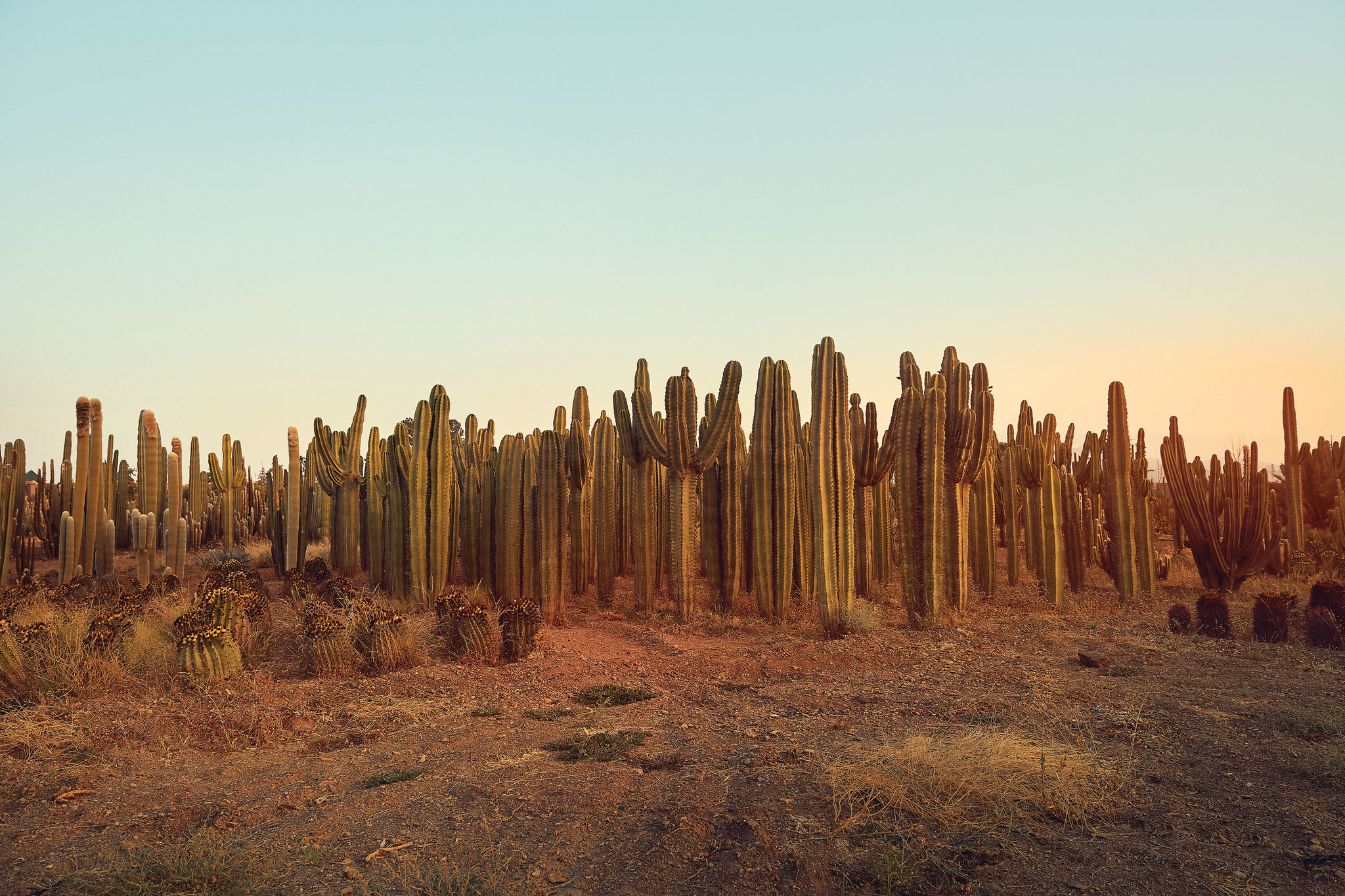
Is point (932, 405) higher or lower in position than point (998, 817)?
higher

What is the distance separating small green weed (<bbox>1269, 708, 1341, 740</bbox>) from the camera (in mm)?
6051

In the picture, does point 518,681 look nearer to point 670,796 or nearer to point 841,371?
point 670,796

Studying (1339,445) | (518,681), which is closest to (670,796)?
(518,681)

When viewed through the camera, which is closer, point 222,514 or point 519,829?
point 519,829

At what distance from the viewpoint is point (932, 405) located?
1133 centimetres

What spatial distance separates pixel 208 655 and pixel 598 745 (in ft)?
14.9

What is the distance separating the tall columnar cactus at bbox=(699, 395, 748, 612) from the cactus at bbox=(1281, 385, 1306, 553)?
11.2 meters

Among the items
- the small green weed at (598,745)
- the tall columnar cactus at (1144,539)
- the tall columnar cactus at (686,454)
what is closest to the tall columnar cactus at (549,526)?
the tall columnar cactus at (686,454)

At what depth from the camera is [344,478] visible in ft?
52.7

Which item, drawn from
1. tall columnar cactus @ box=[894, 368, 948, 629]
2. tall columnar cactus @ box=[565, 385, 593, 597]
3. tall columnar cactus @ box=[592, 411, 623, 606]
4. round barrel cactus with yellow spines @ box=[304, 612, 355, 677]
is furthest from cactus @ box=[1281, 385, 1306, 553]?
round barrel cactus with yellow spines @ box=[304, 612, 355, 677]

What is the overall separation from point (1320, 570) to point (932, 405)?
31.2ft

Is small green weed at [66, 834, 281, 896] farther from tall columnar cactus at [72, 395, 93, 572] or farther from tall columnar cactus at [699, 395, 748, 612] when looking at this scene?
tall columnar cactus at [72, 395, 93, 572]

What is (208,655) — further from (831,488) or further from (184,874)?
(831,488)

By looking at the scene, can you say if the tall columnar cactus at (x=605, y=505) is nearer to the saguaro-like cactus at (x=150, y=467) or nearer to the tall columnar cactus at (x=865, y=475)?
the tall columnar cactus at (x=865, y=475)
